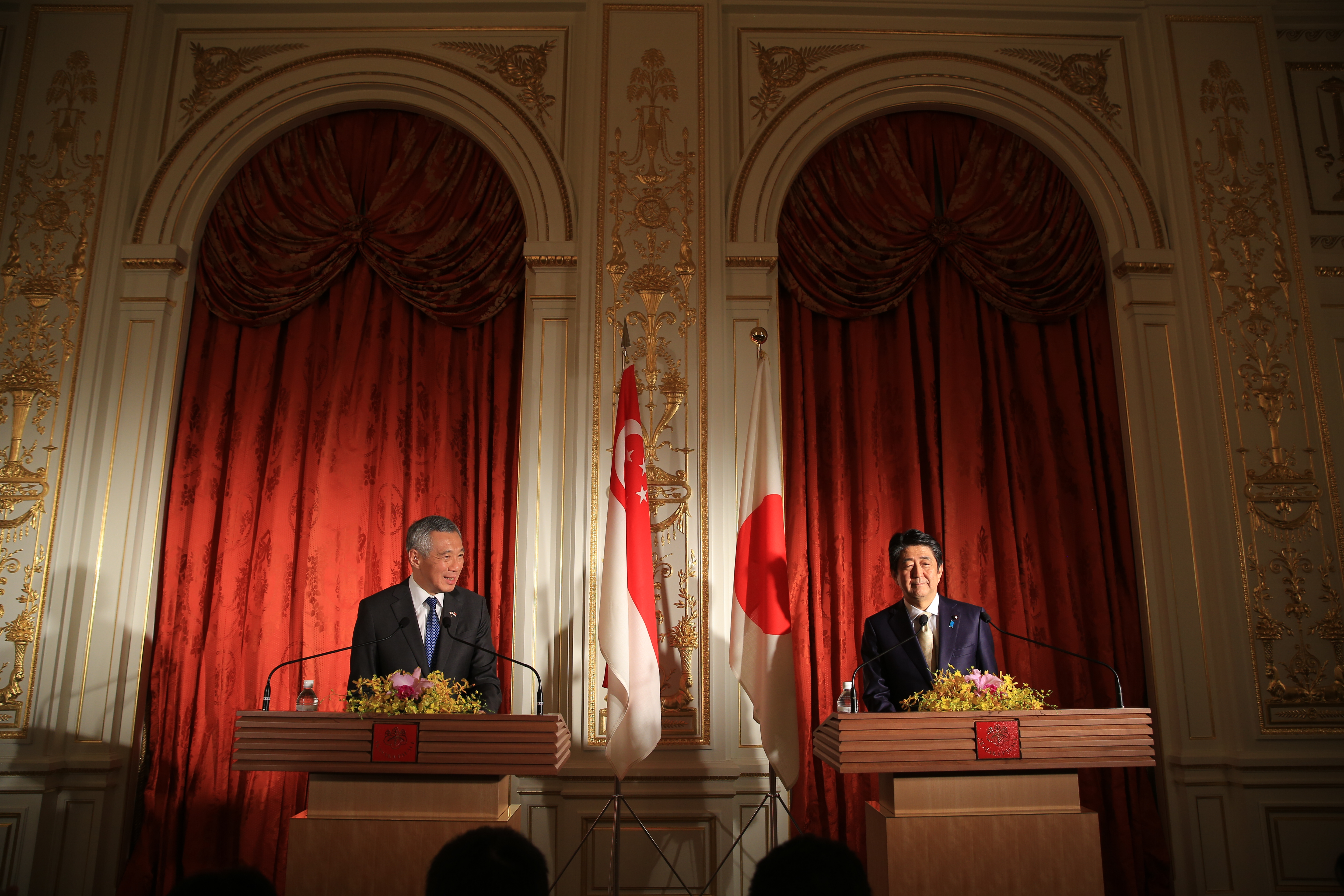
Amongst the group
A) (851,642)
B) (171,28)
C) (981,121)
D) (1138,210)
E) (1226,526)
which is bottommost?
(851,642)

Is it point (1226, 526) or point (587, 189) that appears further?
point (587, 189)

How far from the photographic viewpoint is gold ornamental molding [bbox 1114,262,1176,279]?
17.5 feet

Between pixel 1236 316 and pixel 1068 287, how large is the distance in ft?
2.81

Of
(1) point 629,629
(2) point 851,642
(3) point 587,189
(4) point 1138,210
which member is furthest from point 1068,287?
(1) point 629,629

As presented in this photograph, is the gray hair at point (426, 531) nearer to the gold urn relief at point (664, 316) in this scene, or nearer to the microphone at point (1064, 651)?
the gold urn relief at point (664, 316)

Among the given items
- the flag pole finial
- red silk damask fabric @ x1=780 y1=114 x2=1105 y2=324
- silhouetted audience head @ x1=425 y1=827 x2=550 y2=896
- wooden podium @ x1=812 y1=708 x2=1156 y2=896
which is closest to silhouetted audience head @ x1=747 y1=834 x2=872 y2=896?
silhouetted audience head @ x1=425 y1=827 x2=550 y2=896

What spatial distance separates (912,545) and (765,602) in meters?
0.67

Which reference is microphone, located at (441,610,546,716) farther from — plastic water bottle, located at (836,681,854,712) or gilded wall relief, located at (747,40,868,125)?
gilded wall relief, located at (747,40,868,125)

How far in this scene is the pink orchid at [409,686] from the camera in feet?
11.6

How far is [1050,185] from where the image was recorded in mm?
5711

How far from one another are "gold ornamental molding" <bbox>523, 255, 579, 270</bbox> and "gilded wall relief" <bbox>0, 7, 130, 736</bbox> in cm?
234

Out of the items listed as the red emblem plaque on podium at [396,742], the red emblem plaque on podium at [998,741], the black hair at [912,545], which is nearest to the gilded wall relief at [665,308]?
the black hair at [912,545]

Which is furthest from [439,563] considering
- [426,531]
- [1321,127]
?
[1321,127]

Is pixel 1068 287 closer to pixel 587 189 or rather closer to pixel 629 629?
pixel 587 189
